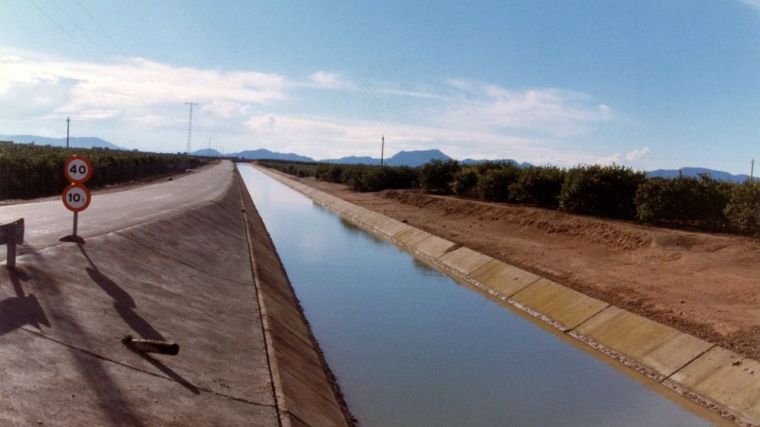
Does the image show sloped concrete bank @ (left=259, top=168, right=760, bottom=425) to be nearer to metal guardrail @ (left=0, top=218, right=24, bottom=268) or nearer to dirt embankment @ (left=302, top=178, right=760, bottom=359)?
dirt embankment @ (left=302, top=178, right=760, bottom=359)

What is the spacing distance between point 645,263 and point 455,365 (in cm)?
1165

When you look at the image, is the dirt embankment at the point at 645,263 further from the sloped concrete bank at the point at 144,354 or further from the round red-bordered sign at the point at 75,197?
the round red-bordered sign at the point at 75,197

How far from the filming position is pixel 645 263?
23.6 m

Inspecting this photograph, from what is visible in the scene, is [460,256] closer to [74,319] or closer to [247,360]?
[247,360]

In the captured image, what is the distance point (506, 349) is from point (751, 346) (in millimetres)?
5453

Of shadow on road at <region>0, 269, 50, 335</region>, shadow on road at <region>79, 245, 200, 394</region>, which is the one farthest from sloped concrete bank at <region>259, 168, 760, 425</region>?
shadow on road at <region>0, 269, 50, 335</region>

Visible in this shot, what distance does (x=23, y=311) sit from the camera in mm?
8945

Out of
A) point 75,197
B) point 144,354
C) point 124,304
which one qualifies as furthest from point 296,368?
point 75,197

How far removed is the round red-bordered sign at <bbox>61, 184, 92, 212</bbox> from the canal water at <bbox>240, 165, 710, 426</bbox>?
6258mm

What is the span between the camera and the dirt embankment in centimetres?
1596

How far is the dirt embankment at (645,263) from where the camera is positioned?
16.0 meters

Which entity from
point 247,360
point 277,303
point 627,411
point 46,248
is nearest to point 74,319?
point 247,360

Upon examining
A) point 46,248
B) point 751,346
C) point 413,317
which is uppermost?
point 46,248

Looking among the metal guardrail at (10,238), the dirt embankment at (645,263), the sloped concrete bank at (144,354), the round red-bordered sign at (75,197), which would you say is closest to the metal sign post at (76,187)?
the round red-bordered sign at (75,197)
